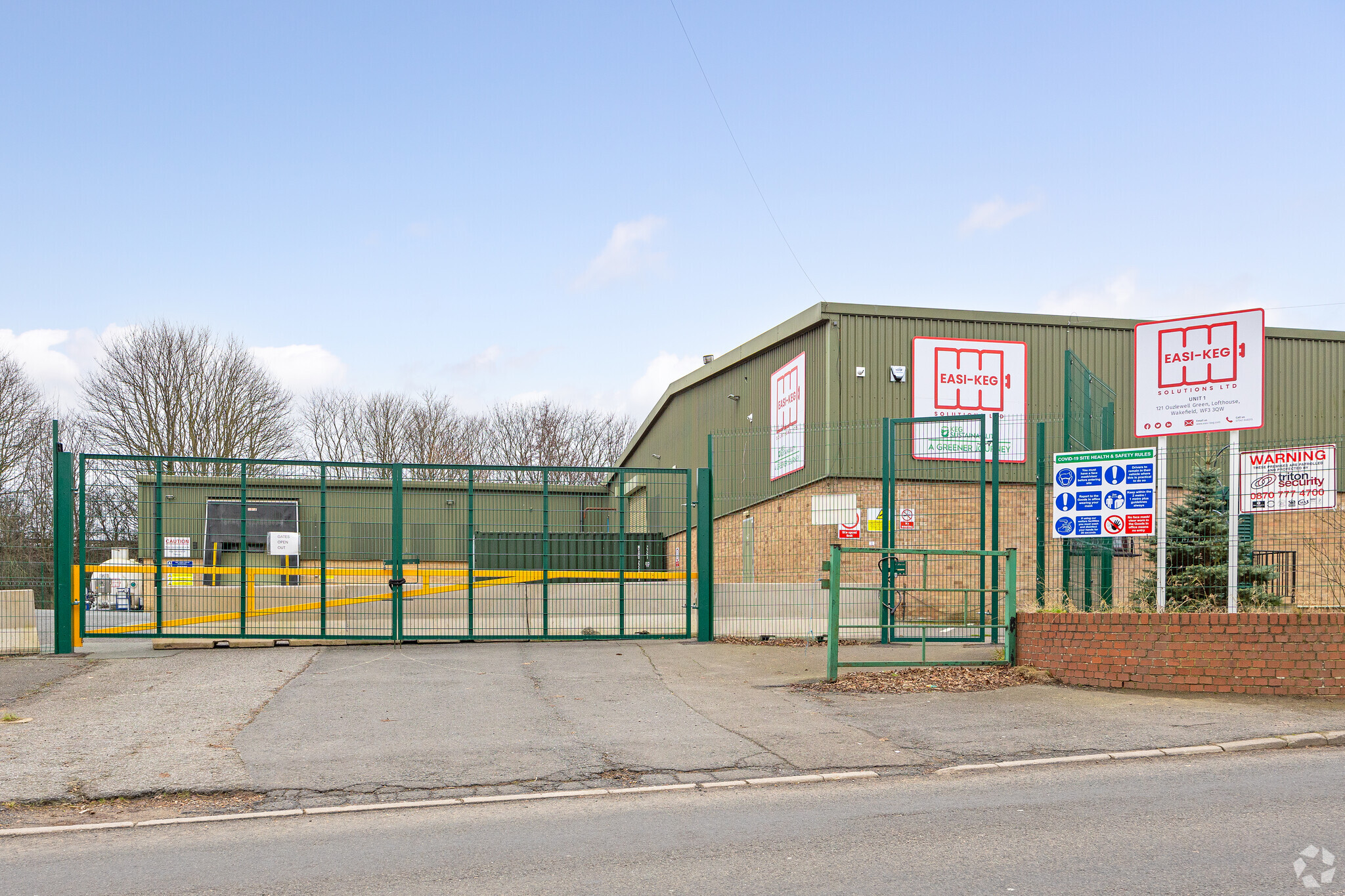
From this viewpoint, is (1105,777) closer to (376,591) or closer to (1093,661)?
(1093,661)

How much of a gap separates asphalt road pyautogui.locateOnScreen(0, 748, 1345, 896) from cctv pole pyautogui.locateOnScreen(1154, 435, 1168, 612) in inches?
168

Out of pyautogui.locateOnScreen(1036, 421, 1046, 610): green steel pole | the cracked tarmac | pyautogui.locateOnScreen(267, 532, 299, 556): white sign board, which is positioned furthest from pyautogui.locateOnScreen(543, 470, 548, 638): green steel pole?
pyautogui.locateOnScreen(1036, 421, 1046, 610): green steel pole

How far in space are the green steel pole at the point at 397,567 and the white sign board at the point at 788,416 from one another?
630 cm

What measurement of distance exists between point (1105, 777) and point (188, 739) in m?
6.49

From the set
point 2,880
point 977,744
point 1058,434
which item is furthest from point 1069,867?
point 1058,434

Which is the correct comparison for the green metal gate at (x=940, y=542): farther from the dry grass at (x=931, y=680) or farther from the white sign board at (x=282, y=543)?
the white sign board at (x=282, y=543)

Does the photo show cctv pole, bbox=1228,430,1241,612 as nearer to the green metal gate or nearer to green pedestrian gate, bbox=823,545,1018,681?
green pedestrian gate, bbox=823,545,1018,681

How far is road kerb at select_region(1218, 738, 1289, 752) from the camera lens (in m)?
A: 7.62

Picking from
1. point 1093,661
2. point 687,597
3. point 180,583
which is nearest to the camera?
point 1093,661

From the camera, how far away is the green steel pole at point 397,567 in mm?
13688

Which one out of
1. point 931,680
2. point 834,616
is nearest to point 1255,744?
point 931,680

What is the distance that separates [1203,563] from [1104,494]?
159 centimetres

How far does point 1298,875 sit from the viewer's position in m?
4.61

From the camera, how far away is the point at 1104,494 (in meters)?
11.7
